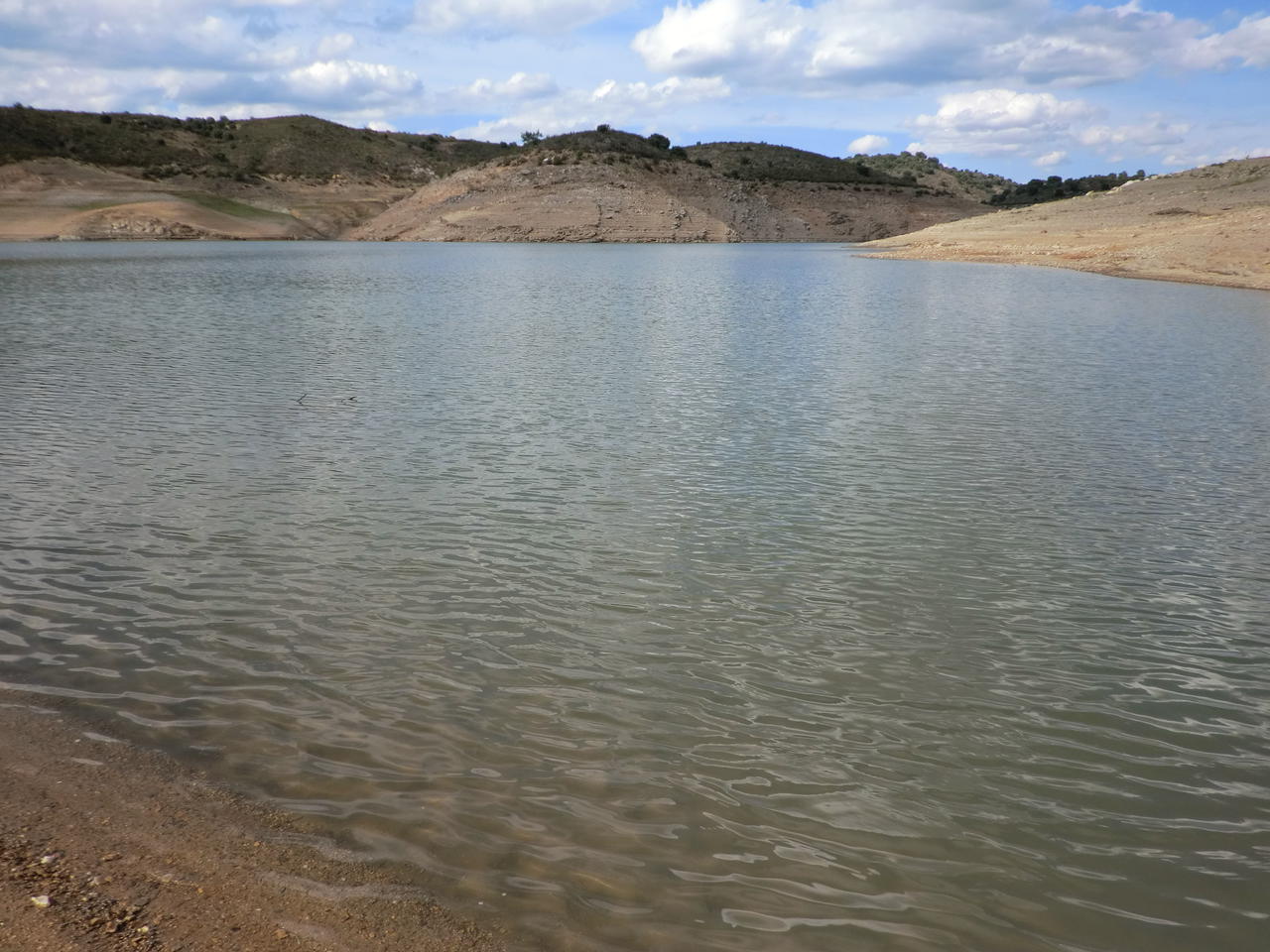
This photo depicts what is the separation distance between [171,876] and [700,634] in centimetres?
403

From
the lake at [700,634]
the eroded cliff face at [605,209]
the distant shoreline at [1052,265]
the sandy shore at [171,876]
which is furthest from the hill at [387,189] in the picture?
the sandy shore at [171,876]

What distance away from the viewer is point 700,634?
7547 mm

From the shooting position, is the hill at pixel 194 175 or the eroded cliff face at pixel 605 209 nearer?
the hill at pixel 194 175

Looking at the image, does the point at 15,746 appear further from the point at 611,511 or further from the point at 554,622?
the point at 611,511

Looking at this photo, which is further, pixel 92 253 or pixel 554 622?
pixel 92 253

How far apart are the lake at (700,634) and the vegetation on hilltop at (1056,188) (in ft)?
416

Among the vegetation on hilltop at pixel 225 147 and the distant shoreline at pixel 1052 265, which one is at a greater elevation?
the vegetation on hilltop at pixel 225 147

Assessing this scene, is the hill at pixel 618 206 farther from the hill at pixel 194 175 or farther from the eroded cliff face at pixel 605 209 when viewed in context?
the hill at pixel 194 175

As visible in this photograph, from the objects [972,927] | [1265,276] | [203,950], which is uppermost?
[1265,276]

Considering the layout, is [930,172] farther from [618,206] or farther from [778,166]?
[618,206]

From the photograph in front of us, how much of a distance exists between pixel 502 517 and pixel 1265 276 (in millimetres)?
40378

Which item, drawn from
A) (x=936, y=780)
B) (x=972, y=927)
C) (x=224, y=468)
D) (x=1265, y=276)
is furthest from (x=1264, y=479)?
(x=1265, y=276)

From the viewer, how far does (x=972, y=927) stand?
4.53 m

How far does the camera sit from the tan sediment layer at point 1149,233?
143 ft
